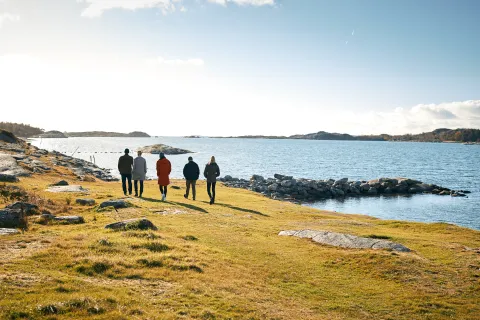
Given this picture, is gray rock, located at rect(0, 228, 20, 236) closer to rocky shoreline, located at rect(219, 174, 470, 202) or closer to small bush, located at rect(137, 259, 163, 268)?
small bush, located at rect(137, 259, 163, 268)

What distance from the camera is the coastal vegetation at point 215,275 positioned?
9.34 meters

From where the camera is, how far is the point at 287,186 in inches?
2618

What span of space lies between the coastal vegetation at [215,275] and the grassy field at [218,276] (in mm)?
37

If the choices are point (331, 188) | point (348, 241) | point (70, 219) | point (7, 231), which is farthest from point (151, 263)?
point (331, 188)

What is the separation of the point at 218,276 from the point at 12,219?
418 inches

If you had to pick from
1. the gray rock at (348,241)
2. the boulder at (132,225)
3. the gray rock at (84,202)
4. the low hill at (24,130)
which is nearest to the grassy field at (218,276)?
the boulder at (132,225)

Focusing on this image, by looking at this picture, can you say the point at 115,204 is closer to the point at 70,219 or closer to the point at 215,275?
the point at 70,219

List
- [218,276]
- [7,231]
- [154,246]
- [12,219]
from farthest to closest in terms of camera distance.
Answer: [12,219] → [7,231] → [154,246] → [218,276]

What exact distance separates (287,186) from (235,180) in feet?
42.7

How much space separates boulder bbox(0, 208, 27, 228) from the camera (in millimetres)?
16344

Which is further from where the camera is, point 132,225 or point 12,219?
point 132,225

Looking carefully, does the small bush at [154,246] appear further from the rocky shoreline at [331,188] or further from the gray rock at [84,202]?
the rocky shoreline at [331,188]

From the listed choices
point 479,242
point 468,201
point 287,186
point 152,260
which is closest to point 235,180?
point 287,186

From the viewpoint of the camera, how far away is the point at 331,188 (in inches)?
2672
